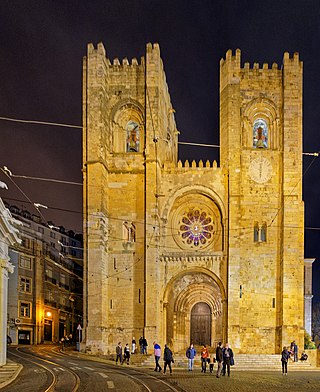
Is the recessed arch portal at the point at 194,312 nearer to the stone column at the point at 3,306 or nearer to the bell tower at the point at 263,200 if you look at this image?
the bell tower at the point at 263,200

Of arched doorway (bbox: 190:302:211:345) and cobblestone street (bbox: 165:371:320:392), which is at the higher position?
cobblestone street (bbox: 165:371:320:392)

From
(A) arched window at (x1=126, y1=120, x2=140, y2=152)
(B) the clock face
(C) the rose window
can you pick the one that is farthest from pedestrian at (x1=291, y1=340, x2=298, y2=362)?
(A) arched window at (x1=126, y1=120, x2=140, y2=152)

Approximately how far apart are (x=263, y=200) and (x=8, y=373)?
67.3 ft

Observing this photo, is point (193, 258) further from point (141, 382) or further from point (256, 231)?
point (141, 382)

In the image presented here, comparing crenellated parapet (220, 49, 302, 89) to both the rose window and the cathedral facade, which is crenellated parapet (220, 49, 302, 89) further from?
the rose window

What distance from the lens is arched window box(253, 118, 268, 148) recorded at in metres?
35.9

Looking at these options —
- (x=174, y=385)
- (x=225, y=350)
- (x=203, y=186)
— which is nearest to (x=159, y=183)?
(x=203, y=186)

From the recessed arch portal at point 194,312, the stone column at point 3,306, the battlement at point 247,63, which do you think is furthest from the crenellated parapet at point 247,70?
the stone column at point 3,306

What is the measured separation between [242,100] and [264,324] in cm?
1487

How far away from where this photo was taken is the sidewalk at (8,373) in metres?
17.2

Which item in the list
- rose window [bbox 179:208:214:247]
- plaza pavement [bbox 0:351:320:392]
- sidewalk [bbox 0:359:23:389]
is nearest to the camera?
plaza pavement [bbox 0:351:320:392]

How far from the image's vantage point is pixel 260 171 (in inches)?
1369

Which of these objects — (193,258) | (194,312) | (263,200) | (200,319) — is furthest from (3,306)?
(200,319)

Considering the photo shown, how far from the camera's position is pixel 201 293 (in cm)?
4147
